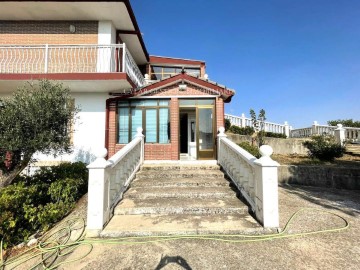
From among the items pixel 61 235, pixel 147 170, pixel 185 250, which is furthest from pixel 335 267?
pixel 147 170

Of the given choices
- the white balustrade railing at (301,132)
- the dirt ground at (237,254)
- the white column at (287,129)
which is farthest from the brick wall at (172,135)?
the white column at (287,129)

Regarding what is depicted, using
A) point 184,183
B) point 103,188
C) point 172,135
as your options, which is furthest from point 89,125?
point 103,188

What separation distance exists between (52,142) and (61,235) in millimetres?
2156

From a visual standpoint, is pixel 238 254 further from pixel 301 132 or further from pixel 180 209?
pixel 301 132

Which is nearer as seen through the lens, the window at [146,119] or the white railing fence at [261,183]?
the white railing fence at [261,183]

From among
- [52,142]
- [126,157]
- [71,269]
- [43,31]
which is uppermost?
[43,31]

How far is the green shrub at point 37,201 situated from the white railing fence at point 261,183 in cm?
435

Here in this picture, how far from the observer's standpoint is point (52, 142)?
5191 millimetres

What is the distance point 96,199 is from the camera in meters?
4.16

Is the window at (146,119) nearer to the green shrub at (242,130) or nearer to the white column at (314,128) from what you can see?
the green shrub at (242,130)

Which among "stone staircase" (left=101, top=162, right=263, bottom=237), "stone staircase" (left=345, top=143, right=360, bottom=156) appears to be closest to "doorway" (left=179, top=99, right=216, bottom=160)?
"stone staircase" (left=101, top=162, right=263, bottom=237)

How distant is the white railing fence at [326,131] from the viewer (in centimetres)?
1346

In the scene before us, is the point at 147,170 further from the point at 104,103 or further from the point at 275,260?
the point at 275,260

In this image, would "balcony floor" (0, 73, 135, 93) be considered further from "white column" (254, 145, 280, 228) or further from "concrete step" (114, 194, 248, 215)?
"white column" (254, 145, 280, 228)
